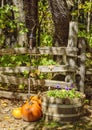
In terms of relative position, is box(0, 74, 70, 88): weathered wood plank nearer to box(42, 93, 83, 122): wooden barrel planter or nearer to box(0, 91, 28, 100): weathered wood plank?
box(0, 91, 28, 100): weathered wood plank

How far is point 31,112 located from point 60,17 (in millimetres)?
2628

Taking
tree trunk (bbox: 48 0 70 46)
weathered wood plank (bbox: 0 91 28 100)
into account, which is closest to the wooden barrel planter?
weathered wood plank (bbox: 0 91 28 100)

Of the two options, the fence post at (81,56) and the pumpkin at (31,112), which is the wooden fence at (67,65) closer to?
the fence post at (81,56)

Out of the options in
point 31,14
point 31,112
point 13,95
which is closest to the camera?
point 31,112

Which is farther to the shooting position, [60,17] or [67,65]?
[60,17]

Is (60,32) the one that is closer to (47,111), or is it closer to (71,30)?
(71,30)

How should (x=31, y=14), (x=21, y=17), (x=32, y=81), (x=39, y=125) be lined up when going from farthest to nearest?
(x=31, y=14) → (x=21, y=17) → (x=32, y=81) → (x=39, y=125)

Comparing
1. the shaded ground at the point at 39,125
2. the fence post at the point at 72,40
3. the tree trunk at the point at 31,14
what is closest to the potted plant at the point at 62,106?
the shaded ground at the point at 39,125

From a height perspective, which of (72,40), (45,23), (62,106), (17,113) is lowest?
(17,113)

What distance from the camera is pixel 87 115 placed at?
276 inches

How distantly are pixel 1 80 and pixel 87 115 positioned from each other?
2335mm

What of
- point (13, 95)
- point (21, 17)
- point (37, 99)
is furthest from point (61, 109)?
point (21, 17)

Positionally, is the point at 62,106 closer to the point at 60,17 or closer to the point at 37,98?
the point at 37,98

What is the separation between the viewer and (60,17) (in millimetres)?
7988
